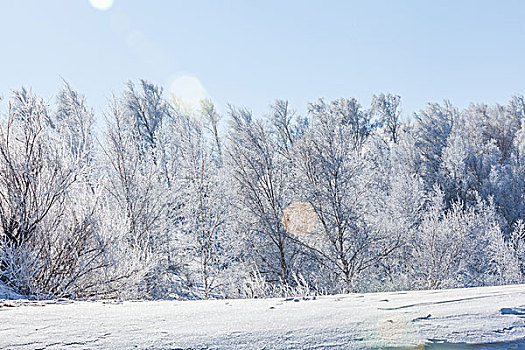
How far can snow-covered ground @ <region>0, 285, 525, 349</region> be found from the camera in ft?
4.21

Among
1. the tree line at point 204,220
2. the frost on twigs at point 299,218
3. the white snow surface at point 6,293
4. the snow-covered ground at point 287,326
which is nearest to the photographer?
the snow-covered ground at point 287,326

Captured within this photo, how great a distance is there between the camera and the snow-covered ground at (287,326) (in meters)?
1.28

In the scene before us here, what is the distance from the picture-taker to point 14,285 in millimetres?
4223

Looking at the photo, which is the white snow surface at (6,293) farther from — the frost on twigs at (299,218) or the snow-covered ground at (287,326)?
the frost on twigs at (299,218)

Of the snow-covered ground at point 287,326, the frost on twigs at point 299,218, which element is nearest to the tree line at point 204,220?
the frost on twigs at point 299,218

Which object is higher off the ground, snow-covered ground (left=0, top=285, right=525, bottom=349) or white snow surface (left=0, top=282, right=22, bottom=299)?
white snow surface (left=0, top=282, right=22, bottom=299)

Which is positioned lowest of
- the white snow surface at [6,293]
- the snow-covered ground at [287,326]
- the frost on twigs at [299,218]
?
the snow-covered ground at [287,326]

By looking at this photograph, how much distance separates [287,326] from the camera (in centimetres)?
144

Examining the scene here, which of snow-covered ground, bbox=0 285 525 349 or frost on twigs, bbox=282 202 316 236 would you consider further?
frost on twigs, bbox=282 202 316 236

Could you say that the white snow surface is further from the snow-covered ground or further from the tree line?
the snow-covered ground

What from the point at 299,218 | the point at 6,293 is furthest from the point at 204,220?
the point at 6,293

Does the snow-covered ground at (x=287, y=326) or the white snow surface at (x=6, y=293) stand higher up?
the white snow surface at (x=6, y=293)

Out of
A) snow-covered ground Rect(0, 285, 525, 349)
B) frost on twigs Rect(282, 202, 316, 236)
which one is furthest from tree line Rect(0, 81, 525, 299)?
snow-covered ground Rect(0, 285, 525, 349)

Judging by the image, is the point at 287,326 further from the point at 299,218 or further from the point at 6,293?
the point at 299,218
